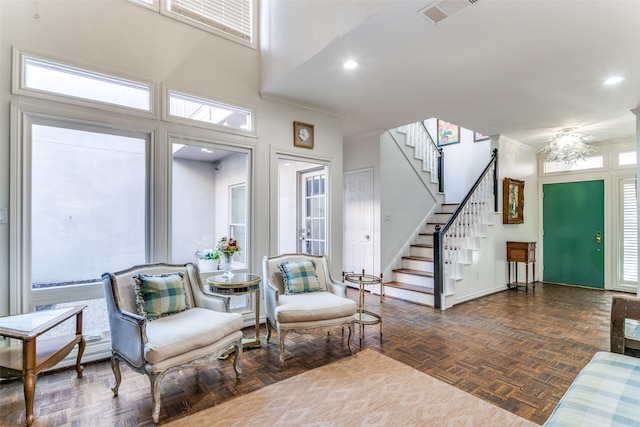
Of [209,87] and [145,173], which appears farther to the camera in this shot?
[209,87]

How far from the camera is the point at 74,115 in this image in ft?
9.00

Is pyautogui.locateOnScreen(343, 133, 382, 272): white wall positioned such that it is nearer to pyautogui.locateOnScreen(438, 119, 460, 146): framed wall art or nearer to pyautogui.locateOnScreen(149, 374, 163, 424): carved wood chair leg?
pyautogui.locateOnScreen(438, 119, 460, 146): framed wall art

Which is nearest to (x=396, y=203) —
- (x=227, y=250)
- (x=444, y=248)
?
(x=444, y=248)

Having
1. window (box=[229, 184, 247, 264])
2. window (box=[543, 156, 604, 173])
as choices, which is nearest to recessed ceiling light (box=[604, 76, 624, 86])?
window (box=[543, 156, 604, 173])

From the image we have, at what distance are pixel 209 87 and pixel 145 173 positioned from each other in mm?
1180

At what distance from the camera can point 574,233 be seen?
6133mm

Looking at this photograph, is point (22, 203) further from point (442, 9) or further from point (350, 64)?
point (442, 9)

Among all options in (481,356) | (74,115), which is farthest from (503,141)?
(74,115)

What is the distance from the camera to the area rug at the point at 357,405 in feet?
6.57

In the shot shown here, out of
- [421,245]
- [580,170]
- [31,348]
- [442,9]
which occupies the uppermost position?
[442,9]

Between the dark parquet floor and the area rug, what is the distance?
13cm

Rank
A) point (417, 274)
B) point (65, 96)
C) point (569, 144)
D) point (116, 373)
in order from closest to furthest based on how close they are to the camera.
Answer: point (116, 373), point (65, 96), point (417, 274), point (569, 144)

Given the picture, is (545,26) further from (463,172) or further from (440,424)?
(463,172)

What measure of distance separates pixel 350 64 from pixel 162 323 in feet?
9.42
